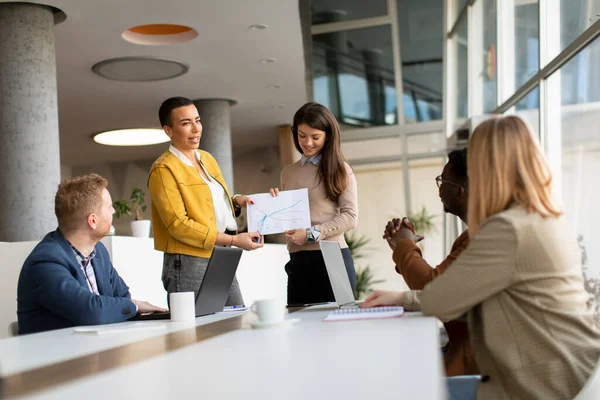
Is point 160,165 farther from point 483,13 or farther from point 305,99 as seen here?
point 305,99

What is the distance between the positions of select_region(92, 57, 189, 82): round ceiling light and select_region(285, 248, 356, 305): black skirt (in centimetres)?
562

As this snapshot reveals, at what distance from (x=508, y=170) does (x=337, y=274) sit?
1044 millimetres

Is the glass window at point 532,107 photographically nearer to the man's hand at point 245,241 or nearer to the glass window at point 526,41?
the glass window at point 526,41

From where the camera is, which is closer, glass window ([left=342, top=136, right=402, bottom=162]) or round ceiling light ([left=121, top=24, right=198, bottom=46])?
round ceiling light ([left=121, top=24, right=198, bottom=46])

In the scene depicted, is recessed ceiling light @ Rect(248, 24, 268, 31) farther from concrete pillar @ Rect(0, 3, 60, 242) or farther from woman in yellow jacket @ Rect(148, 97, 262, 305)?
woman in yellow jacket @ Rect(148, 97, 262, 305)

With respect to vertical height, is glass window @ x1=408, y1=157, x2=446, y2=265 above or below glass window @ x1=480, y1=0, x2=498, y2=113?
below

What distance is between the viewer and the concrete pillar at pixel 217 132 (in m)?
10.4

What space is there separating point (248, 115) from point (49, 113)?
20.1ft

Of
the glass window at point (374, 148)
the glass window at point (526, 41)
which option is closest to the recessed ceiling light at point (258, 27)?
the glass window at point (526, 41)

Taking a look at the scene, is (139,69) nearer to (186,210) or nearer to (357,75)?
(357,75)

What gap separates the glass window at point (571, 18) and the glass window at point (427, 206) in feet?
20.3

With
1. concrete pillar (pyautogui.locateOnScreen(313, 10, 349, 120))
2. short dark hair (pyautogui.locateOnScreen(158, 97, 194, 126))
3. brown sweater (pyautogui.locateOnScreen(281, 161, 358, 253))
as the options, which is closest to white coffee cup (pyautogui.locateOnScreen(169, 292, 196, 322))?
brown sweater (pyautogui.locateOnScreen(281, 161, 358, 253))

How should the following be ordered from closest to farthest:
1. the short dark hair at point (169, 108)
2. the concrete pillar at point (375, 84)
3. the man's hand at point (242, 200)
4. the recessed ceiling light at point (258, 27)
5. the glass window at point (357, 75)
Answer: the man's hand at point (242, 200) → the short dark hair at point (169, 108) → the recessed ceiling light at point (258, 27) → the glass window at point (357, 75) → the concrete pillar at point (375, 84)

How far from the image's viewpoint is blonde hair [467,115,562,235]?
5.83 feet
